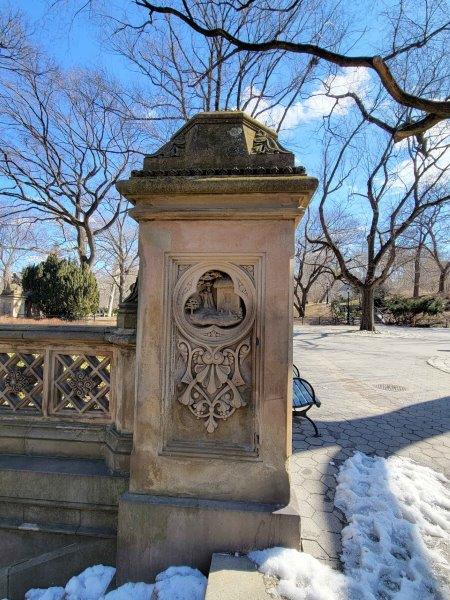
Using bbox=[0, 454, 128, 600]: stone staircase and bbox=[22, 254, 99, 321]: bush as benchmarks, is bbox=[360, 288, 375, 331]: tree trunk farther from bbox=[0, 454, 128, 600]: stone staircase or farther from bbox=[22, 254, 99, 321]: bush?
bbox=[0, 454, 128, 600]: stone staircase

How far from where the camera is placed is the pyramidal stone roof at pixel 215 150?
2176mm

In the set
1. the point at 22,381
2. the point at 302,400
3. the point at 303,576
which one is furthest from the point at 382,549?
the point at 22,381

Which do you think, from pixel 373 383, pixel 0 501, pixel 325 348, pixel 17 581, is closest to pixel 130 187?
pixel 0 501

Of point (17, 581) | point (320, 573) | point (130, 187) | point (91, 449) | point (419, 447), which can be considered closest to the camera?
point (320, 573)

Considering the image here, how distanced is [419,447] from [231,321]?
3215 mm

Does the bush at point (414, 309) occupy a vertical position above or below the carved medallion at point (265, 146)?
below

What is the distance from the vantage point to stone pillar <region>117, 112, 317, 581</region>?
6.89 feet

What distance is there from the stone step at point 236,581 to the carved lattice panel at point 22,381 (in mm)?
1706

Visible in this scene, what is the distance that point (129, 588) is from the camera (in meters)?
2.04

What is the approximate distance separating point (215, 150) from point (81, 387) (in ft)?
6.54

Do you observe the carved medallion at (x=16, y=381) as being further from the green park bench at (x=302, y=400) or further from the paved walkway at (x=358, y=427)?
the green park bench at (x=302, y=400)

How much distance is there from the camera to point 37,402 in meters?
2.69

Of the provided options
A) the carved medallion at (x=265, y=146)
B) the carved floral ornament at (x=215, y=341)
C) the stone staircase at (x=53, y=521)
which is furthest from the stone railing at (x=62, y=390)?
the carved medallion at (x=265, y=146)

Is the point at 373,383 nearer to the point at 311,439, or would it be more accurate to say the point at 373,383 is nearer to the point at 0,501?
the point at 311,439
